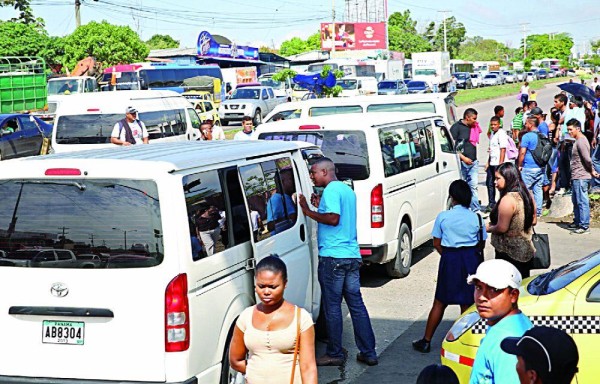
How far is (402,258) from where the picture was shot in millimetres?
10930

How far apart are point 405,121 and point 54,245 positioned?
250 inches

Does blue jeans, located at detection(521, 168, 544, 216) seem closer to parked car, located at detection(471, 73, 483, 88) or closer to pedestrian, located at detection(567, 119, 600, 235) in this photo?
pedestrian, located at detection(567, 119, 600, 235)

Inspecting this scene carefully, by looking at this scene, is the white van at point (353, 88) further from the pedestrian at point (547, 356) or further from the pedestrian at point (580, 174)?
the pedestrian at point (547, 356)

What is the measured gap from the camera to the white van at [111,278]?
540 centimetres

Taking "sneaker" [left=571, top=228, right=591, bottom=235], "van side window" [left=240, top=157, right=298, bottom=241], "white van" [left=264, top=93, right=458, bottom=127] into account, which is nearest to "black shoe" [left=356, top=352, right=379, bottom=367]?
"van side window" [left=240, top=157, right=298, bottom=241]

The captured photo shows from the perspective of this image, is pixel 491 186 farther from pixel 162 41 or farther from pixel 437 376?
pixel 162 41

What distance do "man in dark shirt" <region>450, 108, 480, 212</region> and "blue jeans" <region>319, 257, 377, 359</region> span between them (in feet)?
24.8

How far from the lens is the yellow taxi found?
17.4 feet

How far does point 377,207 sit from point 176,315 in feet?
16.3

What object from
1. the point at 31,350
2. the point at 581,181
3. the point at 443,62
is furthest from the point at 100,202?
the point at 443,62

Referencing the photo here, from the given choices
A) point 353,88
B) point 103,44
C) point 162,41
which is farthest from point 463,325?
point 162,41

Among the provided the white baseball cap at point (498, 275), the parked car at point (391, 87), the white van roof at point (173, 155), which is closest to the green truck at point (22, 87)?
the white van roof at point (173, 155)

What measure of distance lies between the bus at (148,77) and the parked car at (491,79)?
42.8 m

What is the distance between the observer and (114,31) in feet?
189
